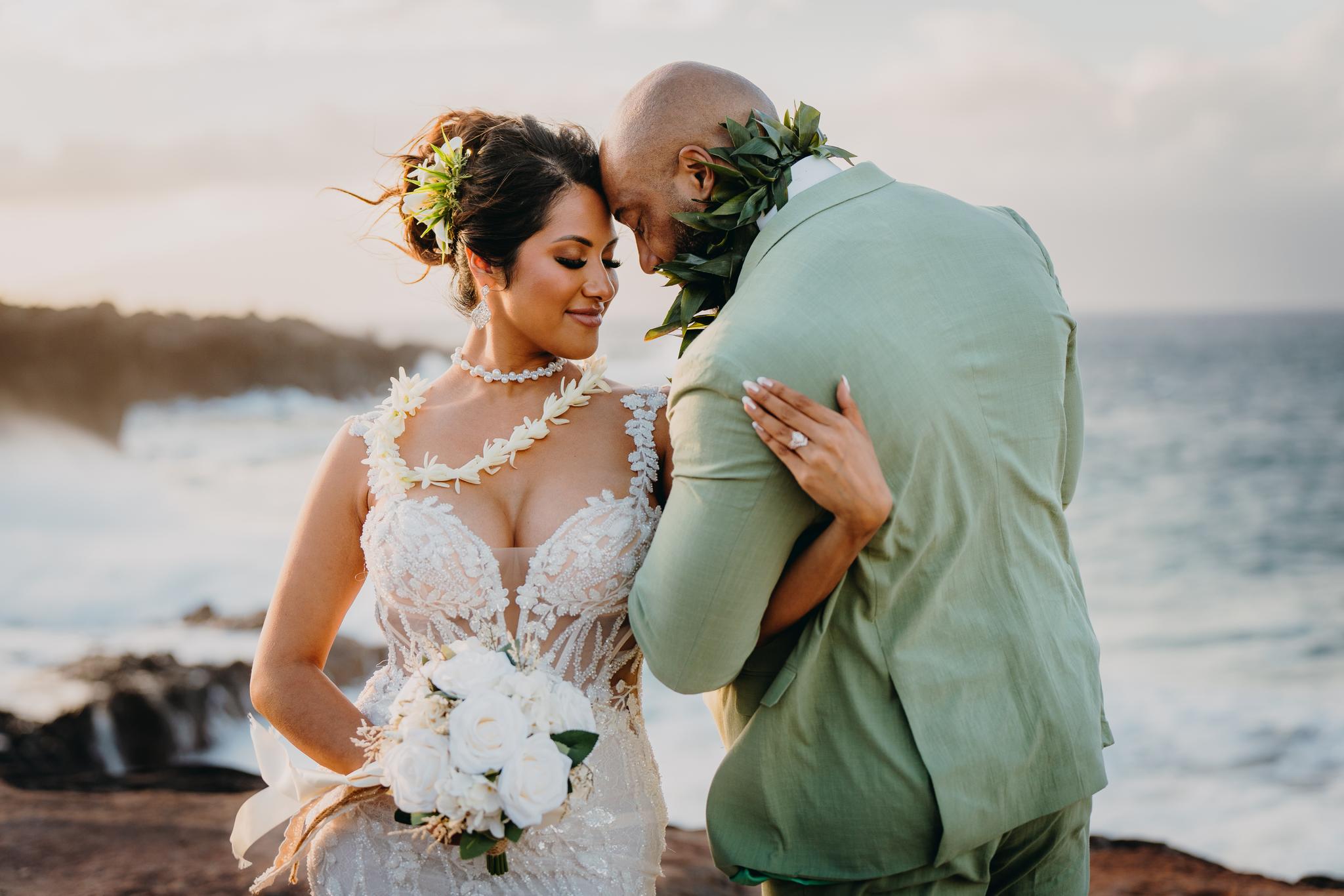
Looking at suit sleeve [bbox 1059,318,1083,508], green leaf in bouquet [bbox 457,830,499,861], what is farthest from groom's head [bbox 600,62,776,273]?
green leaf in bouquet [bbox 457,830,499,861]

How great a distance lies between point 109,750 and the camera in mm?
7020

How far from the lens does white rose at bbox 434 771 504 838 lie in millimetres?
1837

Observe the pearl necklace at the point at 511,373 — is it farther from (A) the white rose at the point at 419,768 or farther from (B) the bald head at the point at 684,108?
(A) the white rose at the point at 419,768

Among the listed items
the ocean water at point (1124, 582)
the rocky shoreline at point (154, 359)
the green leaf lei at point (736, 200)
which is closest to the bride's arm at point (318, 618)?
the green leaf lei at point (736, 200)

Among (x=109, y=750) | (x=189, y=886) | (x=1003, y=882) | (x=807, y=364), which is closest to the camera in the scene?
(x=807, y=364)

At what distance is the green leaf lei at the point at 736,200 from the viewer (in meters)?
2.10

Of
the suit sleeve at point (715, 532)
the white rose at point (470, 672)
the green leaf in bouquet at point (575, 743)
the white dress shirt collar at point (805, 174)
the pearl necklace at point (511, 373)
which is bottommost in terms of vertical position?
the green leaf in bouquet at point (575, 743)

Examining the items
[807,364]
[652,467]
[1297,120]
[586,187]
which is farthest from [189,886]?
[1297,120]

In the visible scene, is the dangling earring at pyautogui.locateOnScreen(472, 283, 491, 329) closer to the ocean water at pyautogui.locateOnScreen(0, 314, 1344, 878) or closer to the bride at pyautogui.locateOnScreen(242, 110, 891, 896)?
the bride at pyautogui.locateOnScreen(242, 110, 891, 896)

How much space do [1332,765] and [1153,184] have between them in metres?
20.2

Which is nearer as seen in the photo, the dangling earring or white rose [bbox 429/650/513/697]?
white rose [bbox 429/650/513/697]

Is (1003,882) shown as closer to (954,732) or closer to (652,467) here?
(954,732)

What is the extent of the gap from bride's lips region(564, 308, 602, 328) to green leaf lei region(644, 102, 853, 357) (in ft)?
1.33

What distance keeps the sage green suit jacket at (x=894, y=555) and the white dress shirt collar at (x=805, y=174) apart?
0.13 meters
